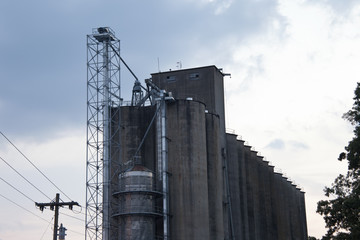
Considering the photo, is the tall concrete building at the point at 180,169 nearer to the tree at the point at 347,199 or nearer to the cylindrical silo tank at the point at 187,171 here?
the cylindrical silo tank at the point at 187,171

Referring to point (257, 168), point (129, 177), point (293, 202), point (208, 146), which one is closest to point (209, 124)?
point (208, 146)

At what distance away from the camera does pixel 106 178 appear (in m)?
65.1

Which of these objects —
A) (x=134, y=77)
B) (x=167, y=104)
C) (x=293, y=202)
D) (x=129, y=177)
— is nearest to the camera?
(x=129, y=177)

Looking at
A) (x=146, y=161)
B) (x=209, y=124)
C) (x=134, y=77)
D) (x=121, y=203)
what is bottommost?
(x=121, y=203)

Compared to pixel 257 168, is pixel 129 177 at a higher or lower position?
lower

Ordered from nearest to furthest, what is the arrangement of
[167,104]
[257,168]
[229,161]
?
Result: [167,104]
[229,161]
[257,168]

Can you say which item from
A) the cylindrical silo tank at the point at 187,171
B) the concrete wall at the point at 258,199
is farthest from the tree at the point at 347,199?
the concrete wall at the point at 258,199

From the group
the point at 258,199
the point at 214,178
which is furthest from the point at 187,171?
the point at 258,199

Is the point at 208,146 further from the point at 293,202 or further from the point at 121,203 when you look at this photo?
the point at 293,202

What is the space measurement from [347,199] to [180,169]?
1027 inches

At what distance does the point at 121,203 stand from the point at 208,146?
13.1 metres

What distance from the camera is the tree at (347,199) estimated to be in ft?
136

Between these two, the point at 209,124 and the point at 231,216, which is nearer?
the point at 209,124

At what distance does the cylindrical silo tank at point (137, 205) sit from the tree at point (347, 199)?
2209 cm
